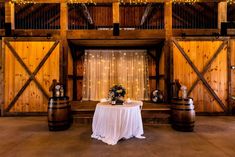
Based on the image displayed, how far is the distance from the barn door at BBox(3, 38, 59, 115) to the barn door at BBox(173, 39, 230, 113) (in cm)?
429

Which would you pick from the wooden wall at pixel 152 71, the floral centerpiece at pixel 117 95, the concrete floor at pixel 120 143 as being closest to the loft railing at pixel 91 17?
the wooden wall at pixel 152 71

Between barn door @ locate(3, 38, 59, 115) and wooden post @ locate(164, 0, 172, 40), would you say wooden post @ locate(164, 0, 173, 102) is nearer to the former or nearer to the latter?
wooden post @ locate(164, 0, 172, 40)

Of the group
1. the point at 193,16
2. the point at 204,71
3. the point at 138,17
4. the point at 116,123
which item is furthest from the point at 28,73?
the point at 193,16

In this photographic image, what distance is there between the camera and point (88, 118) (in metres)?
5.43

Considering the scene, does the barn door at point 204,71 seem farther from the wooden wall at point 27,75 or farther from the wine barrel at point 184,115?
the wooden wall at point 27,75

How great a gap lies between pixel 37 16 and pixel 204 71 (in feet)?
22.4

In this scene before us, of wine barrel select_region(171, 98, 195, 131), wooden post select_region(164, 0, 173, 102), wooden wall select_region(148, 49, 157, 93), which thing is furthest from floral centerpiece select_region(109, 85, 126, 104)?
wooden wall select_region(148, 49, 157, 93)

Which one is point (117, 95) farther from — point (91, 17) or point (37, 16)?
point (37, 16)

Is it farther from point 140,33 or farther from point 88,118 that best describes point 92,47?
point 88,118

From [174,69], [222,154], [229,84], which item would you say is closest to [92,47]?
[174,69]

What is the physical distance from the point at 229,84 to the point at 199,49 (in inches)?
62.2

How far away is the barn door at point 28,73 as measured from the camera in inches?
255

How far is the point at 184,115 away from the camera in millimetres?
4547

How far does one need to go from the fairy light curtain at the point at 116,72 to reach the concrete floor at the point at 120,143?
322 cm
